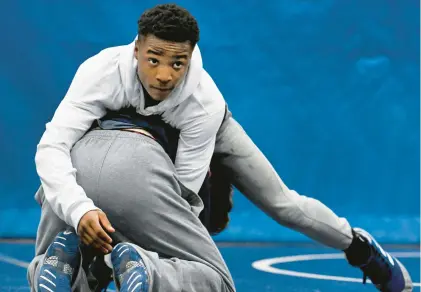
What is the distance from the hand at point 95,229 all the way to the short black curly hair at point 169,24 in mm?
448

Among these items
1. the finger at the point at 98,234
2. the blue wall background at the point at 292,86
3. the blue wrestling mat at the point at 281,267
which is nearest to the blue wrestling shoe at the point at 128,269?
the finger at the point at 98,234

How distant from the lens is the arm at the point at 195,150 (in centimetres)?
232

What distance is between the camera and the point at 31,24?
166 inches

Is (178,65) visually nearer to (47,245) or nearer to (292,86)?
(47,245)

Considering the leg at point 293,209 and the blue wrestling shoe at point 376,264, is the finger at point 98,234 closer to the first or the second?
the leg at point 293,209

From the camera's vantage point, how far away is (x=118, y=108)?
2.31m

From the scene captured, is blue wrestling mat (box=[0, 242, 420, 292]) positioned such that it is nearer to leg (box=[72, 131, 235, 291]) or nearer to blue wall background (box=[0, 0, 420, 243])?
blue wall background (box=[0, 0, 420, 243])

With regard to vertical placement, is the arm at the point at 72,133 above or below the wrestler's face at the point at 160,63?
below

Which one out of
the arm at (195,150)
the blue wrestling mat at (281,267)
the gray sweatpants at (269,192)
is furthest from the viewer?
the blue wrestling mat at (281,267)

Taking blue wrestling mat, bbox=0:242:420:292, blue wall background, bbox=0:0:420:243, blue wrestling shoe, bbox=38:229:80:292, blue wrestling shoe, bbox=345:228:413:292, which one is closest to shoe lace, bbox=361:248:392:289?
blue wrestling shoe, bbox=345:228:413:292

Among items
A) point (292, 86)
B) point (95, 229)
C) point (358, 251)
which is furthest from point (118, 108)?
point (292, 86)

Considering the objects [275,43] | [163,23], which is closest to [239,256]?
[275,43]

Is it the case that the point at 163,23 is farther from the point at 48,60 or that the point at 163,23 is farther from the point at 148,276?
the point at 48,60

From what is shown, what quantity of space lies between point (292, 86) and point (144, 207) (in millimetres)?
2110
